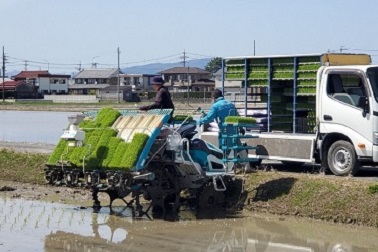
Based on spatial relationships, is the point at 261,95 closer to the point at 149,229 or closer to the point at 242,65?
the point at 242,65

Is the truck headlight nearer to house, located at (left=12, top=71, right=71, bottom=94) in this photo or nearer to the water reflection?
the water reflection

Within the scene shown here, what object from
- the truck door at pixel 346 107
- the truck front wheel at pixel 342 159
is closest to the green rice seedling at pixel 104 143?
the truck door at pixel 346 107

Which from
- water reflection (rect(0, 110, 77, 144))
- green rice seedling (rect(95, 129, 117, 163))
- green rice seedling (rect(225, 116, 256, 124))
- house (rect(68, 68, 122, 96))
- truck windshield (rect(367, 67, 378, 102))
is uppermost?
house (rect(68, 68, 122, 96))

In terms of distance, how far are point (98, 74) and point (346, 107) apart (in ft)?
411

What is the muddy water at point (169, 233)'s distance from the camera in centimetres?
1196

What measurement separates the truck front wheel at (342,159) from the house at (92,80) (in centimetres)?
11834

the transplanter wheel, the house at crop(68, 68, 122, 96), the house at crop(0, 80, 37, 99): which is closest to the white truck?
the transplanter wheel

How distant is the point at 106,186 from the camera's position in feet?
46.4

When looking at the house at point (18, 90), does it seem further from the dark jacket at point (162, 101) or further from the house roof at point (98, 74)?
the dark jacket at point (162, 101)

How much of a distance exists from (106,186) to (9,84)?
106 m

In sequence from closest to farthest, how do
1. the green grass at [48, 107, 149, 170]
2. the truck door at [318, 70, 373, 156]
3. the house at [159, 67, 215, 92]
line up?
the green grass at [48, 107, 149, 170]
the truck door at [318, 70, 373, 156]
the house at [159, 67, 215, 92]

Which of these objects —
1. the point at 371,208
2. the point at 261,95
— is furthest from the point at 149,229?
the point at 261,95

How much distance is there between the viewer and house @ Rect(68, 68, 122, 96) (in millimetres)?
135250

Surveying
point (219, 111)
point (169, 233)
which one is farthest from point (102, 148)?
point (219, 111)
